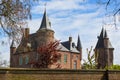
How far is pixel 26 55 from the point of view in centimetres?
7506

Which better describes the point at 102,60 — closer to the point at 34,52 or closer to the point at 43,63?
the point at 34,52

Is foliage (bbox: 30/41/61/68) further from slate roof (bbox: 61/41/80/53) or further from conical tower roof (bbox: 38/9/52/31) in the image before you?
slate roof (bbox: 61/41/80/53)

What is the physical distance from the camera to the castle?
71312 millimetres

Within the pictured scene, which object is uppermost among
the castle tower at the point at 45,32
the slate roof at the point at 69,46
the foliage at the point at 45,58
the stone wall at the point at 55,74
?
the castle tower at the point at 45,32

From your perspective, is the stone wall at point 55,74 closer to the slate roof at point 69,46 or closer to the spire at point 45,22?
the spire at point 45,22

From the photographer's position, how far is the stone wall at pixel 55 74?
1775 cm

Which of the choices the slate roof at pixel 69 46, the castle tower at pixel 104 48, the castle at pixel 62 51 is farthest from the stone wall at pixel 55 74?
the castle tower at pixel 104 48

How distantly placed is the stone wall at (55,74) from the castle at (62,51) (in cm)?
4725

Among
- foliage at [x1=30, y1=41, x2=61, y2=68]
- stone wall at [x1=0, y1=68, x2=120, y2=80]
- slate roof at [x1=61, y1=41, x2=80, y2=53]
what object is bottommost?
stone wall at [x1=0, y1=68, x2=120, y2=80]

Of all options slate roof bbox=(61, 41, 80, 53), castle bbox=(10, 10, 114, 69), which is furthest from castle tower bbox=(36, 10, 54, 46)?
slate roof bbox=(61, 41, 80, 53)

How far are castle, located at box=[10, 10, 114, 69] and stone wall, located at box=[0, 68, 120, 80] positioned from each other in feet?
155

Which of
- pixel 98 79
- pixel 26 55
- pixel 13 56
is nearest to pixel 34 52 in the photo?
pixel 26 55

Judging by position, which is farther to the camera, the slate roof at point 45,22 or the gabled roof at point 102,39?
the gabled roof at point 102,39

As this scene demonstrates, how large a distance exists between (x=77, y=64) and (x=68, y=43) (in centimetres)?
509
